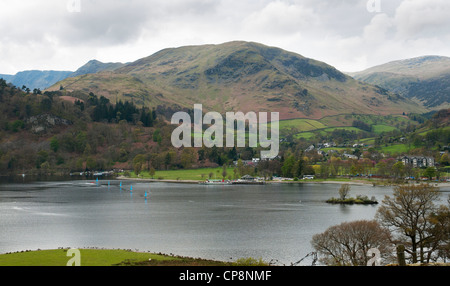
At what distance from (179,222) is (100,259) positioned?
28.3 meters

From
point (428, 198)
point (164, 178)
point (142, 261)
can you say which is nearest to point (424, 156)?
point (164, 178)

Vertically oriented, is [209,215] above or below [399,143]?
below

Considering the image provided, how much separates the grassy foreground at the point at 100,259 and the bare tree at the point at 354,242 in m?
6.76

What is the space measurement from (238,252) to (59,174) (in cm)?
15270

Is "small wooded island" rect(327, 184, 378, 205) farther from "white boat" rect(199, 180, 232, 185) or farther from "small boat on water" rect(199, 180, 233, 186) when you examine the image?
"white boat" rect(199, 180, 232, 185)

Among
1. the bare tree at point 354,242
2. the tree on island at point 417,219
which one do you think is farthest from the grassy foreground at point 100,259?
the tree on island at point 417,219

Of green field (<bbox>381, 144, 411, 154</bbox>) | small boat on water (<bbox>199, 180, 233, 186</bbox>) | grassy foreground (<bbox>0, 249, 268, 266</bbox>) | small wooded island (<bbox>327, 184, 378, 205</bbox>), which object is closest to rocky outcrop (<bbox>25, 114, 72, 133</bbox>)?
small boat on water (<bbox>199, 180, 233, 186</bbox>)

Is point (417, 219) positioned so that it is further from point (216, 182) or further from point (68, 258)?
point (216, 182)

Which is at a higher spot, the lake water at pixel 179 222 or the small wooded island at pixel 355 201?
the small wooded island at pixel 355 201

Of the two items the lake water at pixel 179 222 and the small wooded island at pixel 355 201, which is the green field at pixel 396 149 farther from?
the small wooded island at pixel 355 201

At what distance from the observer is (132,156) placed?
18550cm

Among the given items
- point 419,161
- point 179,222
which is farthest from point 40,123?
point 419,161

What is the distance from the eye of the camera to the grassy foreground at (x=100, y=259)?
30.9 m
